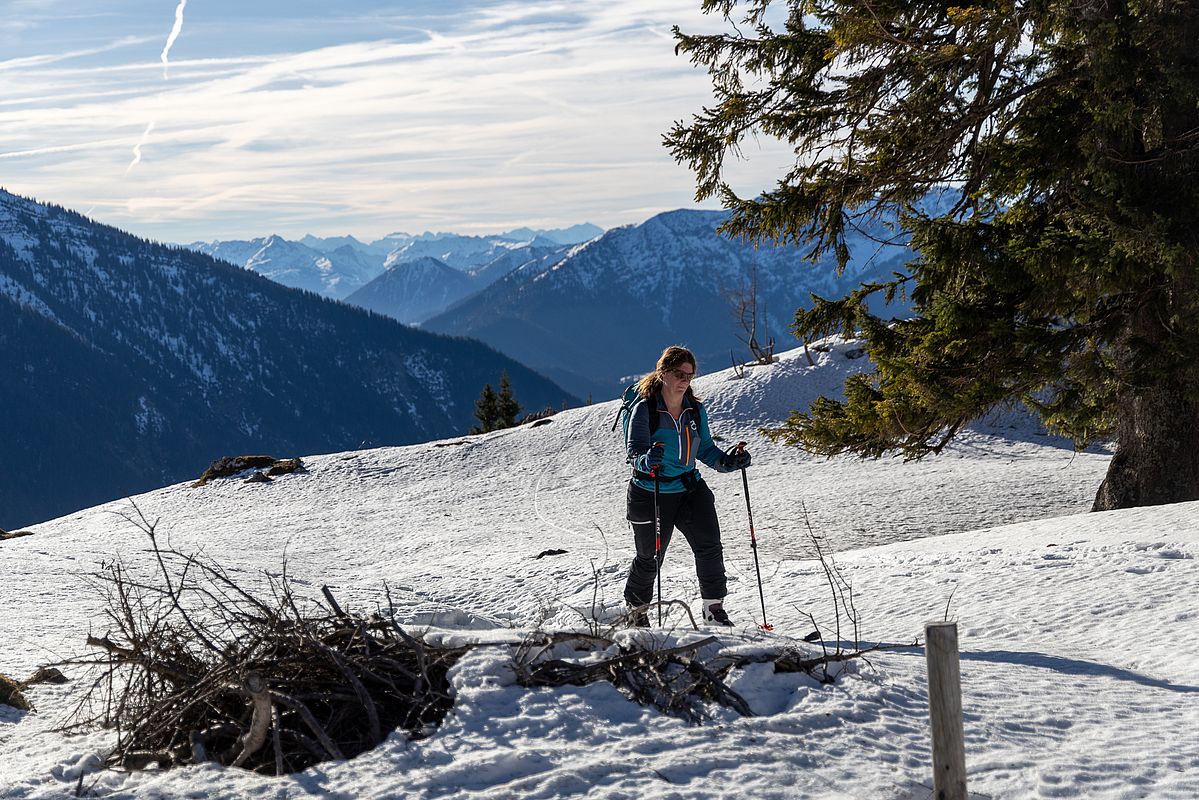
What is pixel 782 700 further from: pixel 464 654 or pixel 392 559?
pixel 392 559

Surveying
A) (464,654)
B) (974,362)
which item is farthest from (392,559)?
(464,654)

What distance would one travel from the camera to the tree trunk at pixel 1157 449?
10.5 metres

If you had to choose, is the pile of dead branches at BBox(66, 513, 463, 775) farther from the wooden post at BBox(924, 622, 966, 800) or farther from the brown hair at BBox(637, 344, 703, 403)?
the brown hair at BBox(637, 344, 703, 403)

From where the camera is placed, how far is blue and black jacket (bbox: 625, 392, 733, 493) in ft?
22.2

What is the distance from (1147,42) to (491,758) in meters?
8.92

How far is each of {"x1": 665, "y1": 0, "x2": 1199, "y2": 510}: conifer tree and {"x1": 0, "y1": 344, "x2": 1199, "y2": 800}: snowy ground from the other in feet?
5.14

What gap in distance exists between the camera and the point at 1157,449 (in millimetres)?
10719

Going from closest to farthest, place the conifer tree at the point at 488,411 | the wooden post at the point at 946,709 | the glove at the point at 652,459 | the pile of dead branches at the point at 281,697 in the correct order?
the wooden post at the point at 946,709 < the pile of dead branches at the point at 281,697 < the glove at the point at 652,459 < the conifer tree at the point at 488,411

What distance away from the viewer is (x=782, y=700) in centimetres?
472

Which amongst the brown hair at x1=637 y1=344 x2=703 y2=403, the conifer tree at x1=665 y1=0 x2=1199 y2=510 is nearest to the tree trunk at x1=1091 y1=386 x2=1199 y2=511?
the conifer tree at x1=665 y1=0 x2=1199 y2=510

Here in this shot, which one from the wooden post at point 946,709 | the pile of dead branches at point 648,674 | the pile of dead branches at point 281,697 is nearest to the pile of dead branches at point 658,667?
the pile of dead branches at point 648,674

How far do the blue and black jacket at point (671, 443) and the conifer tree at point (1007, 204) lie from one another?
4414 millimetres

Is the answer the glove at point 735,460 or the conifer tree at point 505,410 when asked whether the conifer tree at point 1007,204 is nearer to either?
the glove at point 735,460

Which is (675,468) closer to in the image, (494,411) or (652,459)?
(652,459)
